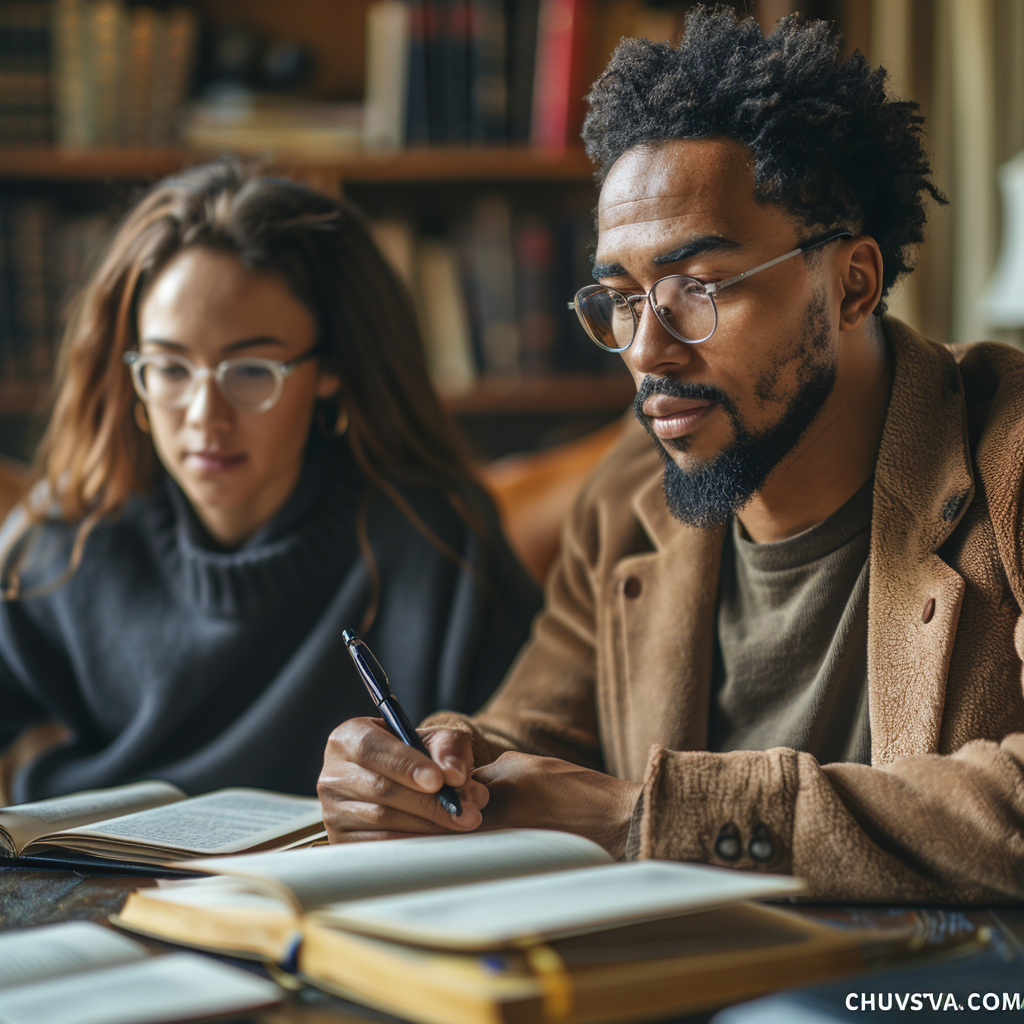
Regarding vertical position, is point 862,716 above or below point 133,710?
above

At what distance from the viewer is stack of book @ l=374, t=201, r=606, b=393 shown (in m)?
2.49

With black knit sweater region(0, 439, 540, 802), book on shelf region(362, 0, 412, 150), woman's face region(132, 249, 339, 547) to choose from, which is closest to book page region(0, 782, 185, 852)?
black knit sweater region(0, 439, 540, 802)

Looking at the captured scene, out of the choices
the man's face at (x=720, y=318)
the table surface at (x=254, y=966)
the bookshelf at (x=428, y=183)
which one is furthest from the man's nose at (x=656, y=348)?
the bookshelf at (x=428, y=183)

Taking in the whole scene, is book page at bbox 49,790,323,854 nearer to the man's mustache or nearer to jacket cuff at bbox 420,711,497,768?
jacket cuff at bbox 420,711,497,768

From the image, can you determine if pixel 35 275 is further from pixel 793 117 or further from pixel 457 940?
pixel 457 940

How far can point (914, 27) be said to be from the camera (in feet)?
7.86

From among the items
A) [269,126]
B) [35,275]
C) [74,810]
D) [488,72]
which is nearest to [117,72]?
[269,126]

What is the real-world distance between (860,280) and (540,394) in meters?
1.50

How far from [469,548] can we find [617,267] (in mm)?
670

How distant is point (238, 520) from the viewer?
1.62 m

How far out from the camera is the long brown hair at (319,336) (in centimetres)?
156

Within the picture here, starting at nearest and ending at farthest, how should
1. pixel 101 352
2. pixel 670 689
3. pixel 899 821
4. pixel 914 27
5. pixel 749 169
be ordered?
pixel 899 821
pixel 749 169
pixel 670 689
pixel 101 352
pixel 914 27

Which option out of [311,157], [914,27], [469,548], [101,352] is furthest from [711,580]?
[914,27]

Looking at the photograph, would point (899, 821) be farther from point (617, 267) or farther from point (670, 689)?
point (617, 267)
